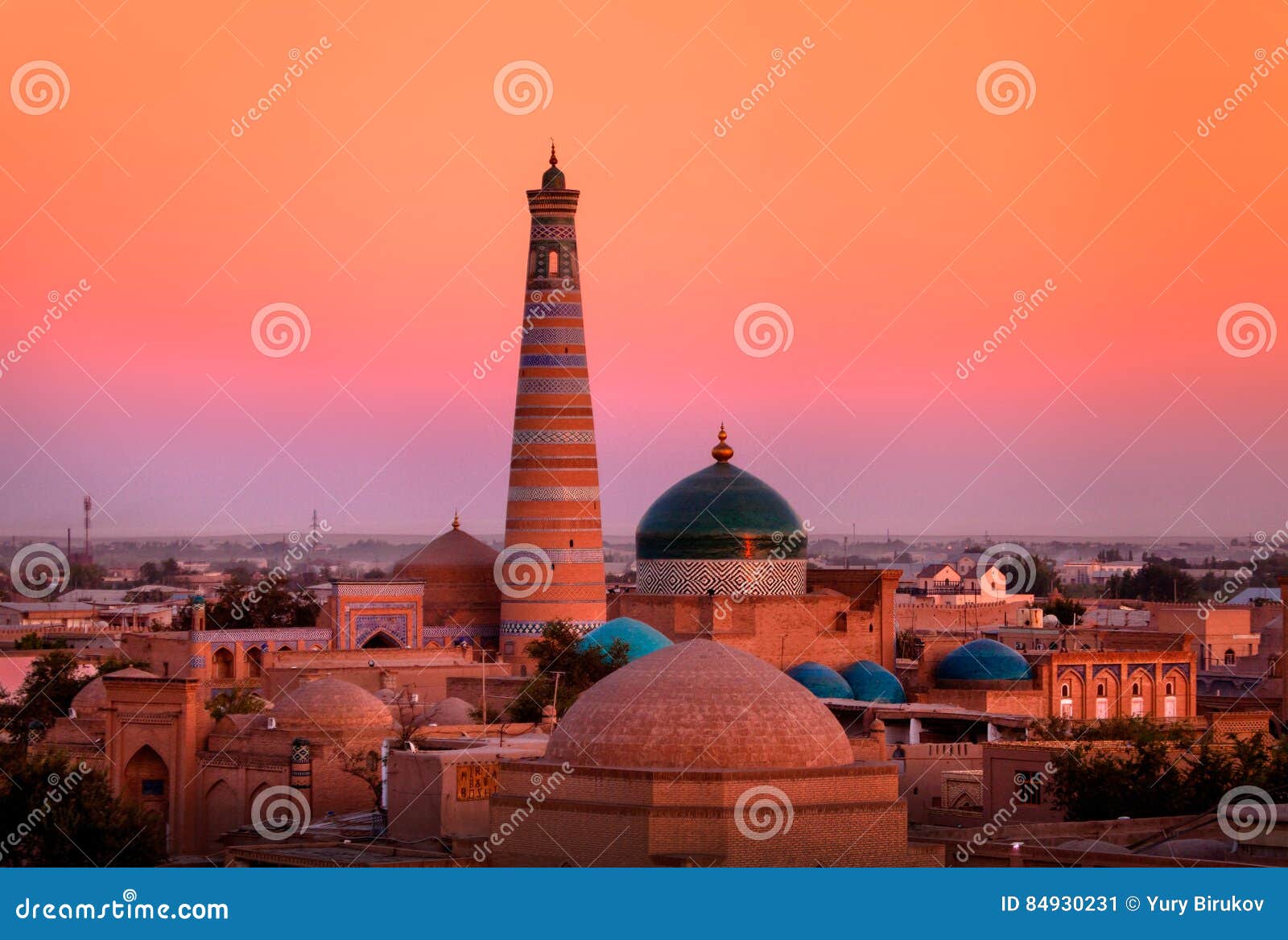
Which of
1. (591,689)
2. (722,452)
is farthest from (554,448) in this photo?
(591,689)

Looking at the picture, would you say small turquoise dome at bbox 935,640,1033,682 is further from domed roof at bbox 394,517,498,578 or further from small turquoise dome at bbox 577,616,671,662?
domed roof at bbox 394,517,498,578

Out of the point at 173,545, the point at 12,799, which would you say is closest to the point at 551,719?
the point at 12,799

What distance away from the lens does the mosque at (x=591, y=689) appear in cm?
2116

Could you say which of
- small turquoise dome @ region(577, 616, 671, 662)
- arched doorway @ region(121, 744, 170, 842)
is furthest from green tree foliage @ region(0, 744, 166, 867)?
small turquoise dome @ region(577, 616, 671, 662)

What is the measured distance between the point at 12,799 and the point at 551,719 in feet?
19.5

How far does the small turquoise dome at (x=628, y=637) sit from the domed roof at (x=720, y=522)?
263 centimetres

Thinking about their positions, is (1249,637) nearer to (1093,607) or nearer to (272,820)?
(1093,607)

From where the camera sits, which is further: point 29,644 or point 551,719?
point 29,644

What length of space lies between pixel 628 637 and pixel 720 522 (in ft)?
11.8

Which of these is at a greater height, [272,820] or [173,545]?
[173,545]

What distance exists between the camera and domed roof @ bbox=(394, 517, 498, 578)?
133 feet

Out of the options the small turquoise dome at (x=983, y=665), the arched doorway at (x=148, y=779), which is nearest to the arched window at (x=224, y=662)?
the arched doorway at (x=148, y=779)

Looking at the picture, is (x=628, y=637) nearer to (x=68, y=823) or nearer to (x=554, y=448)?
(x=554, y=448)

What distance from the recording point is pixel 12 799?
80.5 ft
